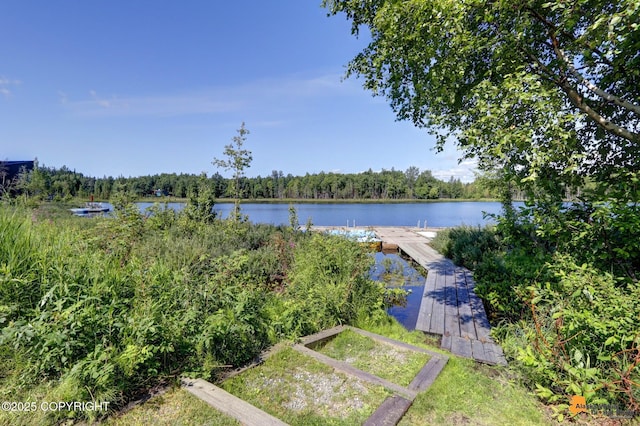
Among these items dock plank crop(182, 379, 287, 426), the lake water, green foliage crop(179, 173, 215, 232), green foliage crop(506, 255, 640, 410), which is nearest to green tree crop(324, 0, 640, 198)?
green foliage crop(506, 255, 640, 410)

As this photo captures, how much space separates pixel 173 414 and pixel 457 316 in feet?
12.2

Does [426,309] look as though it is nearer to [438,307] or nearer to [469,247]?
[438,307]

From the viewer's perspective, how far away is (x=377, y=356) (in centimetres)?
292

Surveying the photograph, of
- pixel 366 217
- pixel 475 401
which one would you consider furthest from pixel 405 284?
pixel 366 217

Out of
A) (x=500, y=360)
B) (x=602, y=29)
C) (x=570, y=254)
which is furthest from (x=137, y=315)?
(x=602, y=29)

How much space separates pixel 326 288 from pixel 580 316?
251cm

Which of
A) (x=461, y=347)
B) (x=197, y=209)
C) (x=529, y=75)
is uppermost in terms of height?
(x=529, y=75)

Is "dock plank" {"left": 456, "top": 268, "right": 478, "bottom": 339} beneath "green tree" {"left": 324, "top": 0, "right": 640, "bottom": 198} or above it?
beneath

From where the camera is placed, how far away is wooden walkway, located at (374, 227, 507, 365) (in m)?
3.18

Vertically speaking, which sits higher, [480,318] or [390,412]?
[390,412]

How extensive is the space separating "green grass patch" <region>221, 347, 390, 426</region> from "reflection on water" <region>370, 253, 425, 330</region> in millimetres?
2184

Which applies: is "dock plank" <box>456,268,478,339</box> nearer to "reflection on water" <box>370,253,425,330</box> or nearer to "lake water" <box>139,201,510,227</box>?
"reflection on water" <box>370,253,425,330</box>

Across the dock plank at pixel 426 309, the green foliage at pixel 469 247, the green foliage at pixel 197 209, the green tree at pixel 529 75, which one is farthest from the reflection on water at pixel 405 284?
the green foliage at pixel 197 209

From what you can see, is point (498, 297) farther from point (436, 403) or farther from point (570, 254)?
point (436, 403)
